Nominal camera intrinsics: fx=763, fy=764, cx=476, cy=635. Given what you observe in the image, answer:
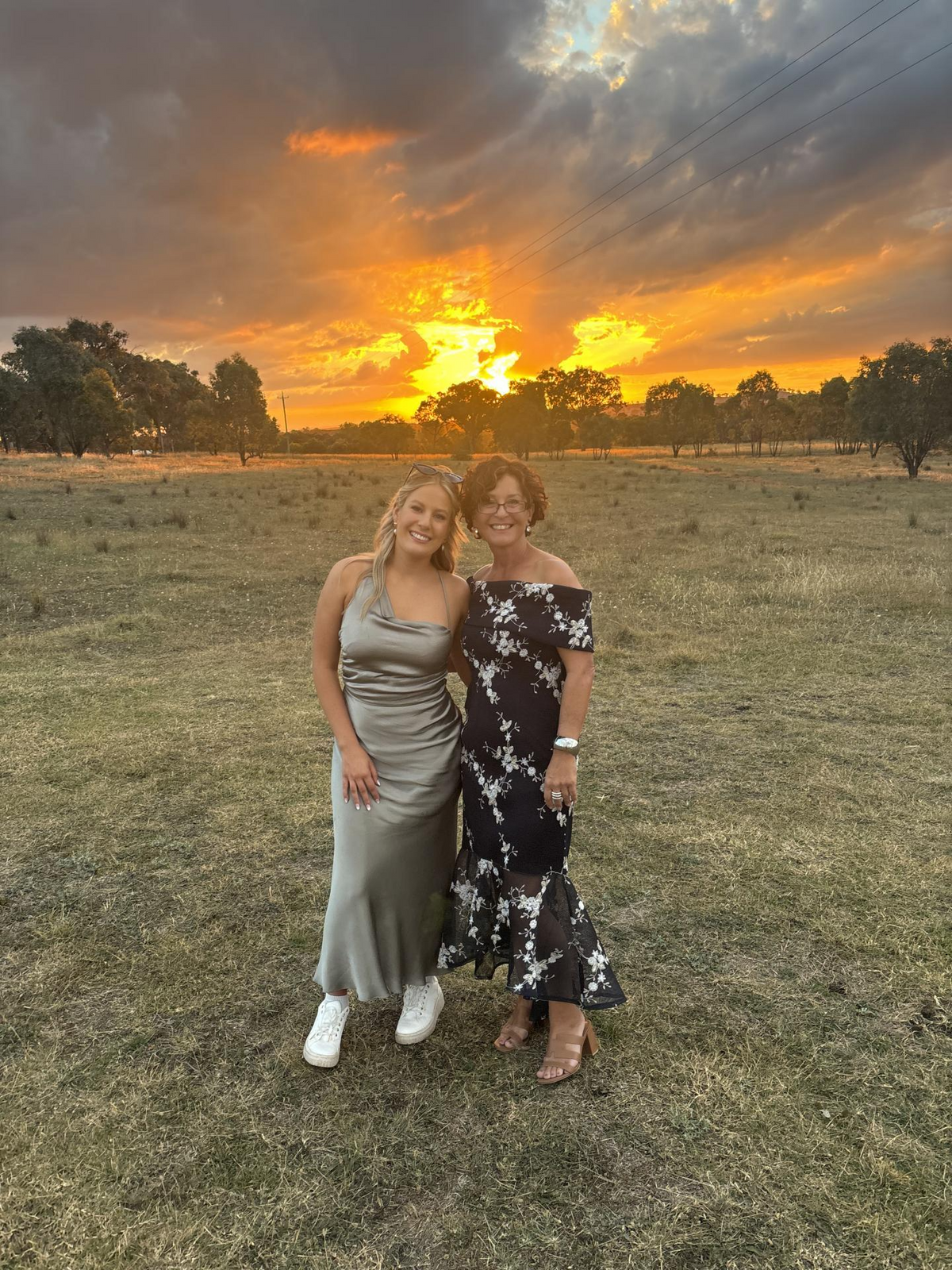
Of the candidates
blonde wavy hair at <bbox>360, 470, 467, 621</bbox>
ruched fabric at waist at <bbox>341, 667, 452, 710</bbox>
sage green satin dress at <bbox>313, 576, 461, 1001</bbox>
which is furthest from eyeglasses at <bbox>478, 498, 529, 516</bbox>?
ruched fabric at waist at <bbox>341, 667, 452, 710</bbox>

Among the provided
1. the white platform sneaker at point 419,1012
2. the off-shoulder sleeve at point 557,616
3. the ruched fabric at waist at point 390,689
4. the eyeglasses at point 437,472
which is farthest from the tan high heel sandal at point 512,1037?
the eyeglasses at point 437,472

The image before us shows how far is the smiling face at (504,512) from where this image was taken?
9.25ft

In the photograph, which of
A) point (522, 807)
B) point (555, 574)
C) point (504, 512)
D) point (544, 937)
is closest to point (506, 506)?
point (504, 512)

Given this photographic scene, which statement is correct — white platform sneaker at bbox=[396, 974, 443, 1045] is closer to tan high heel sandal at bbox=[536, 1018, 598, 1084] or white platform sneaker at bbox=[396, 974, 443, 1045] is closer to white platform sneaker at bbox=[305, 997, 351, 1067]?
white platform sneaker at bbox=[305, 997, 351, 1067]

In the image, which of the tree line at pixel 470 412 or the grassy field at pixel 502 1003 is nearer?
the grassy field at pixel 502 1003

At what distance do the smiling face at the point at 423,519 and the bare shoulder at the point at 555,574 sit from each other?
16.1 inches

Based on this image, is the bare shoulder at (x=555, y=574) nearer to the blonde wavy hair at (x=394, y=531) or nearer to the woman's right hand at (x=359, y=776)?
the blonde wavy hair at (x=394, y=531)

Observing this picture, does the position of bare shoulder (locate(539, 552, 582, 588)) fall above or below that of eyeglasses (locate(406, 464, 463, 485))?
→ below

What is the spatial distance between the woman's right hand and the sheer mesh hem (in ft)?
1.75

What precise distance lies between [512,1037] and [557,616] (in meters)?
1.77

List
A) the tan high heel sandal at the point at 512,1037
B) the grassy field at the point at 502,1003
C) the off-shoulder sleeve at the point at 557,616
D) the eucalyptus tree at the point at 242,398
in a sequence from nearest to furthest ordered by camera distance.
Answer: the grassy field at the point at 502,1003 → the off-shoulder sleeve at the point at 557,616 → the tan high heel sandal at the point at 512,1037 → the eucalyptus tree at the point at 242,398

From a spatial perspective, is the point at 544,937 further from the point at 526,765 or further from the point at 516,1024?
the point at 526,765

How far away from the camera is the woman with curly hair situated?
2.80 m

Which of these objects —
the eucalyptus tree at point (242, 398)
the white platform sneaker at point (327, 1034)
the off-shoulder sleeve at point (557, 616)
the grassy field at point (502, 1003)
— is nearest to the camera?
the grassy field at point (502, 1003)
